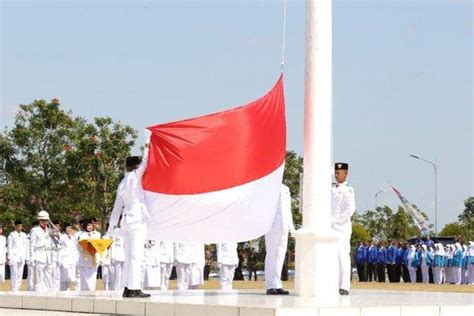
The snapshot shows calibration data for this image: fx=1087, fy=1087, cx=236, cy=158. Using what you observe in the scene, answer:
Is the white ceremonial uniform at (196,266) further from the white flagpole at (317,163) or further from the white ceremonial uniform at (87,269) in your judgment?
the white flagpole at (317,163)

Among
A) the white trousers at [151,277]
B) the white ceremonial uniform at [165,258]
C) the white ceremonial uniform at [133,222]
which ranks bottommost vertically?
the white trousers at [151,277]

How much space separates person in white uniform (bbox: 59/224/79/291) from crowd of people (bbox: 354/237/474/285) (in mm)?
17451

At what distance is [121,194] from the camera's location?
15.2 meters

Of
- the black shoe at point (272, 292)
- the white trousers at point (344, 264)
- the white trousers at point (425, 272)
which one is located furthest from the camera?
the white trousers at point (425, 272)

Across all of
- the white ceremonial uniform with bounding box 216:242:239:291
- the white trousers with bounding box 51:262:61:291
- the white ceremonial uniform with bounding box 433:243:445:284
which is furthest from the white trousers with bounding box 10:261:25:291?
the white ceremonial uniform with bounding box 433:243:445:284

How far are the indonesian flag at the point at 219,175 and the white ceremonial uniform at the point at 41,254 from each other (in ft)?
28.7

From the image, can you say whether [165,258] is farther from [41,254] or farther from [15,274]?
[15,274]

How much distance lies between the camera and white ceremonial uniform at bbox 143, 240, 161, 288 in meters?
24.3

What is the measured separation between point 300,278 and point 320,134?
6.66 ft

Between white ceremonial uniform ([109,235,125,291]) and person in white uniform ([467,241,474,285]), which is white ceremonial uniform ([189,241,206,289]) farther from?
person in white uniform ([467,241,474,285])

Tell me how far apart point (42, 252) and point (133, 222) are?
32.2ft

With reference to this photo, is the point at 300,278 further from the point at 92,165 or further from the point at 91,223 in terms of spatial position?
the point at 92,165

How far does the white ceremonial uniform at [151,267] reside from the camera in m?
24.3

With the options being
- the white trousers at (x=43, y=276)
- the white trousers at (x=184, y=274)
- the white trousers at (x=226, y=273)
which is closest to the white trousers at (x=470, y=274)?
the white trousers at (x=184, y=274)
